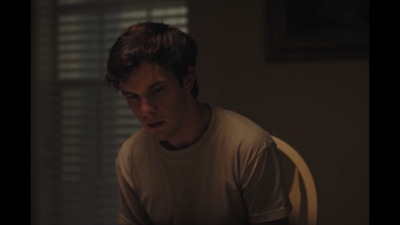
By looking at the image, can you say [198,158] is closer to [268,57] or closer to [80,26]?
[268,57]

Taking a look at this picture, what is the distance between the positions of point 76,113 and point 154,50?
1.38 feet

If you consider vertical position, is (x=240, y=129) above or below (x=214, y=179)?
above

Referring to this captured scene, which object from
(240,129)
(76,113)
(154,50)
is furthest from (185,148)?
(76,113)

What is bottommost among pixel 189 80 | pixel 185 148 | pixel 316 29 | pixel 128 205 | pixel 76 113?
pixel 128 205

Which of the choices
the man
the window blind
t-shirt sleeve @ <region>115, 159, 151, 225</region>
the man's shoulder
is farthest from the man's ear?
t-shirt sleeve @ <region>115, 159, 151, 225</region>

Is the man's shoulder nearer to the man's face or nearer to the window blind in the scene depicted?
the man's face

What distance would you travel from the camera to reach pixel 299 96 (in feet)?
4.00

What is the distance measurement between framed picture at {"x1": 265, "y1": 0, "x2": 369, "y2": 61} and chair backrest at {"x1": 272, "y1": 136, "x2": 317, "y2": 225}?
0.29 m

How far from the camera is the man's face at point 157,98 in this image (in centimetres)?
121

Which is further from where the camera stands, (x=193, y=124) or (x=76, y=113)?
(x=76, y=113)

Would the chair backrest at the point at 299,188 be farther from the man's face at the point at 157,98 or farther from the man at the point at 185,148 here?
the man's face at the point at 157,98

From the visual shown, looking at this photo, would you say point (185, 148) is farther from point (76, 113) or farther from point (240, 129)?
point (76, 113)

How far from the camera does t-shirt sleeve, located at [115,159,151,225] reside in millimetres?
1279
